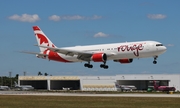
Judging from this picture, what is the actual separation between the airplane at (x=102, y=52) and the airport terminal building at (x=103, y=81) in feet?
160

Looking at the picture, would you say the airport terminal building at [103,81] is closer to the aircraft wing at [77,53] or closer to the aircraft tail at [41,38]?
the aircraft tail at [41,38]

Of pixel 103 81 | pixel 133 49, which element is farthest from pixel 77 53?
pixel 103 81

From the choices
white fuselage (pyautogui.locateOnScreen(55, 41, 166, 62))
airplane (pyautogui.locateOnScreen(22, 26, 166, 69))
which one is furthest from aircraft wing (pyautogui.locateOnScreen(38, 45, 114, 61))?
white fuselage (pyautogui.locateOnScreen(55, 41, 166, 62))

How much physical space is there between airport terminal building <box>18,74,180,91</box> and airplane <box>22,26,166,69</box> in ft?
160

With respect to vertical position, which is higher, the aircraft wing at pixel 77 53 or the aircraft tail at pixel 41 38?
the aircraft tail at pixel 41 38

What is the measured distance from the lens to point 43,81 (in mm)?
175625

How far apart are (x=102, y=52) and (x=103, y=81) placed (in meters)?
68.7

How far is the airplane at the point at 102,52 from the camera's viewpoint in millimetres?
78438

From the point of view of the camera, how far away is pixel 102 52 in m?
84.4

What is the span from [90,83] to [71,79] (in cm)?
1041

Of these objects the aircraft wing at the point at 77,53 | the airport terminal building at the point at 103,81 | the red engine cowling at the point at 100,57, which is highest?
the aircraft wing at the point at 77,53
